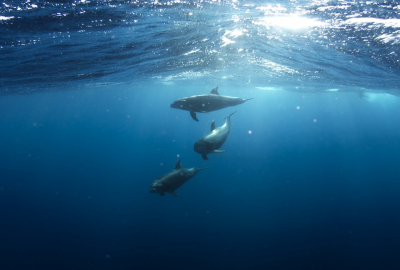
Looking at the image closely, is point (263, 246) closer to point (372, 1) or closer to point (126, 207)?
point (126, 207)

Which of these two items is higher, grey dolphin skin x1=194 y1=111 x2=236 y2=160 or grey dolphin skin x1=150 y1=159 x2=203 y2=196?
grey dolphin skin x1=194 y1=111 x2=236 y2=160

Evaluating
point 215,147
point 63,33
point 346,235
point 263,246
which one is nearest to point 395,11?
point 215,147

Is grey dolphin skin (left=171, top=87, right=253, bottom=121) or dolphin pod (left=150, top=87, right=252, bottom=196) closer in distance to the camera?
dolphin pod (left=150, top=87, right=252, bottom=196)

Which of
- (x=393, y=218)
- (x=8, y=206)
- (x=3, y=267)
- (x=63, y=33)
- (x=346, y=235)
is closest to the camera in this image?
(x=63, y=33)

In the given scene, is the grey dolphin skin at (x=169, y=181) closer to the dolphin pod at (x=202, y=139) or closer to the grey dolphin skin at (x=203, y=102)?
the dolphin pod at (x=202, y=139)

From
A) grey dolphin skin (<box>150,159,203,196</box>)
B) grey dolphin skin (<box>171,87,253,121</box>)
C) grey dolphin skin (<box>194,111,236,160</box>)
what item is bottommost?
grey dolphin skin (<box>150,159,203,196</box>)

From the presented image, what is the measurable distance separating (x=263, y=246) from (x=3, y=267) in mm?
19624

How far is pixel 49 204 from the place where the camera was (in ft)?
88.0

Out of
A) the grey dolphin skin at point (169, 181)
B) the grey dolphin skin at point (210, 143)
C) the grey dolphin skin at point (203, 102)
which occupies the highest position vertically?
the grey dolphin skin at point (203, 102)

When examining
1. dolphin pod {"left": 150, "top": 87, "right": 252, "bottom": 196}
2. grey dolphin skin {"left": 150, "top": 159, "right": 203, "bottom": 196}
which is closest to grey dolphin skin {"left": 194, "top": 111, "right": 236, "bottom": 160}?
dolphin pod {"left": 150, "top": 87, "right": 252, "bottom": 196}

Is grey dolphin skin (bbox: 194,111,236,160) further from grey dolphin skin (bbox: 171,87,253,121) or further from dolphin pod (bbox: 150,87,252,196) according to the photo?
grey dolphin skin (bbox: 171,87,253,121)

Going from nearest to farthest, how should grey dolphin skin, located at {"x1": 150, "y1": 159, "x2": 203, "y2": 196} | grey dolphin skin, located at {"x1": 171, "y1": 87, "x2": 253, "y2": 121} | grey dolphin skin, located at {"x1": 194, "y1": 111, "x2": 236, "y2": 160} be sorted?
grey dolphin skin, located at {"x1": 194, "y1": 111, "x2": 236, "y2": 160} → grey dolphin skin, located at {"x1": 171, "y1": 87, "x2": 253, "y2": 121} → grey dolphin skin, located at {"x1": 150, "y1": 159, "x2": 203, "y2": 196}

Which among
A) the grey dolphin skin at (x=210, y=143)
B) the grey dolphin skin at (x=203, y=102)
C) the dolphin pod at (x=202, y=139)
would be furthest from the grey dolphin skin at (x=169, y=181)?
the grey dolphin skin at (x=203, y=102)

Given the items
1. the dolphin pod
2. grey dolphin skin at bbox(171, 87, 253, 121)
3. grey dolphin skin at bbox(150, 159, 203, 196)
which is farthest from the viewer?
grey dolphin skin at bbox(150, 159, 203, 196)
